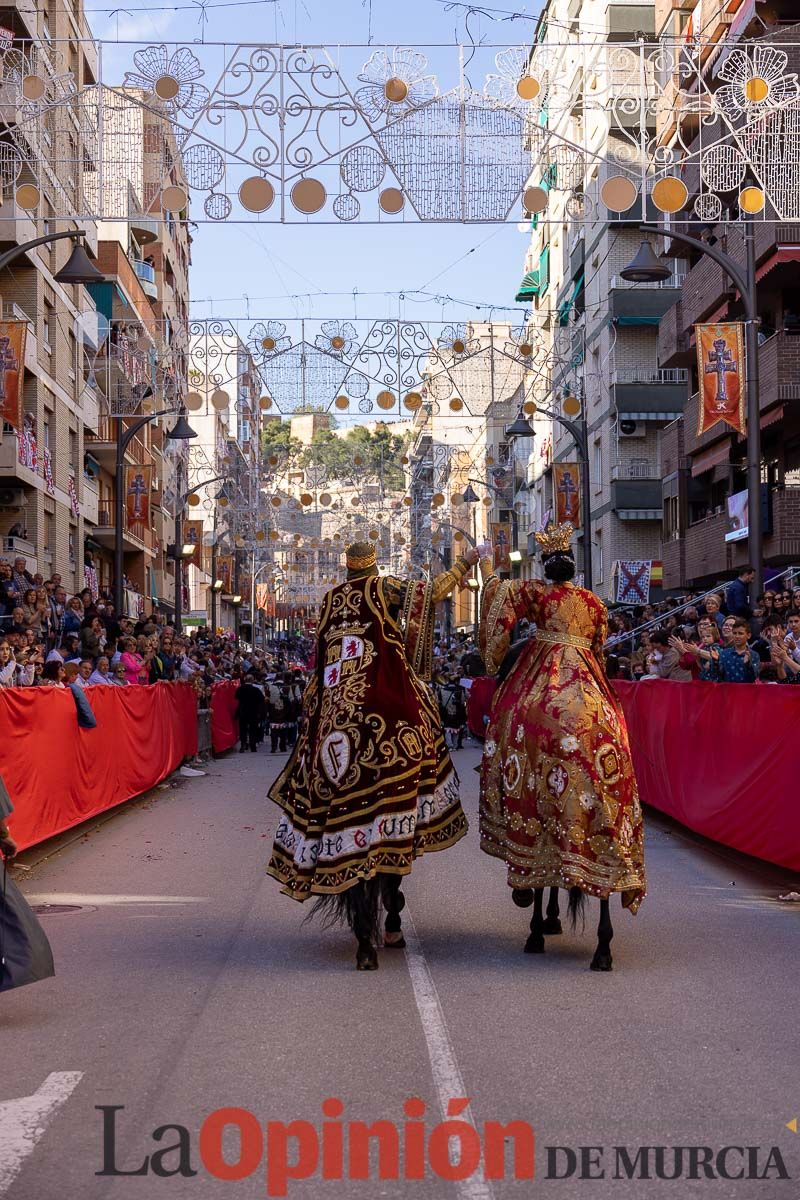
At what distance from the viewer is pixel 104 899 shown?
11523 millimetres

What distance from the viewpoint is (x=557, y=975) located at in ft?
26.6

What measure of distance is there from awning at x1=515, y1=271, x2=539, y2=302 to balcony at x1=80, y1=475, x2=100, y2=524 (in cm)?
2689

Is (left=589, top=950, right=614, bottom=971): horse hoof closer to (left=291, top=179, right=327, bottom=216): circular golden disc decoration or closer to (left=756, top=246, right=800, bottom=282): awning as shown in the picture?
(left=291, top=179, right=327, bottom=216): circular golden disc decoration

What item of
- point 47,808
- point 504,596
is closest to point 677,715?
point 47,808

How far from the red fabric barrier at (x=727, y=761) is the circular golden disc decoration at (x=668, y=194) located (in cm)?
500

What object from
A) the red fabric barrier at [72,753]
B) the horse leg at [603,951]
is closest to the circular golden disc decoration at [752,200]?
the red fabric barrier at [72,753]

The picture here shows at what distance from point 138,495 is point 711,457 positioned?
15.9 metres

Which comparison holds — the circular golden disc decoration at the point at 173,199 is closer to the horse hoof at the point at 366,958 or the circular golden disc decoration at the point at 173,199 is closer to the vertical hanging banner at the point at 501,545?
the horse hoof at the point at 366,958

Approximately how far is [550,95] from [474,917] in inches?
409

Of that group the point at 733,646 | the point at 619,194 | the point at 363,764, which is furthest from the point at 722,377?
the point at 363,764

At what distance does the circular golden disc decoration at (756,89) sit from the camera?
1680 cm

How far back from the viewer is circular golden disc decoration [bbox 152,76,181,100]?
16.5 meters

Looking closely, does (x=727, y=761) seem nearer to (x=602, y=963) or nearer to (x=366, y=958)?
(x=602, y=963)

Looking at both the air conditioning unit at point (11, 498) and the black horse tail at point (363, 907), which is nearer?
the black horse tail at point (363, 907)
